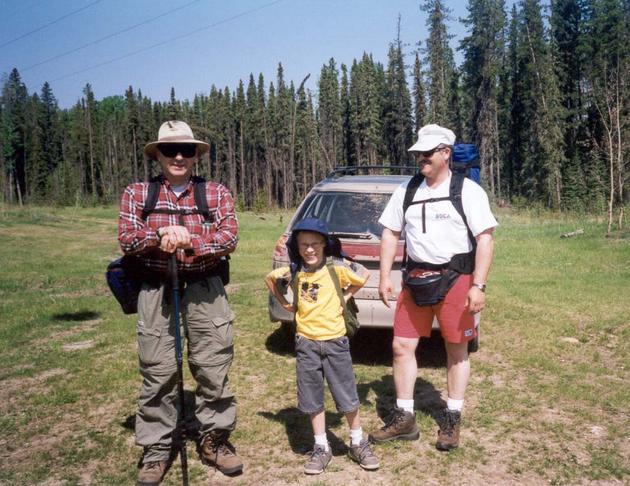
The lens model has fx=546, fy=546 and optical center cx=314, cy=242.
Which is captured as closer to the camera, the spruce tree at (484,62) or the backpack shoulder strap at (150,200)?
the backpack shoulder strap at (150,200)

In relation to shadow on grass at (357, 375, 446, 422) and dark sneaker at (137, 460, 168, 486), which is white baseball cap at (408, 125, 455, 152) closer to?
shadow on grass at (357, 375, 446, 422)

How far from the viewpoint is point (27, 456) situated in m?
3.82

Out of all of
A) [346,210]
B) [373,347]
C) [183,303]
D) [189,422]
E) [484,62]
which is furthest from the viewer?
[484,62]

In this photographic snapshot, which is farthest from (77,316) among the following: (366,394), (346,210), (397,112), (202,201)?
(397,112)

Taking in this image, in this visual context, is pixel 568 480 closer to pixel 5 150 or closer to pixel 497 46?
pixel 497 46

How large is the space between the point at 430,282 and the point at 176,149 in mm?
1861

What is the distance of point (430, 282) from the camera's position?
145 inches

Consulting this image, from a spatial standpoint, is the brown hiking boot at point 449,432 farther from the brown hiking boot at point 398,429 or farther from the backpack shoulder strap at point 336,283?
the backpack shoulder strap at point 336,283

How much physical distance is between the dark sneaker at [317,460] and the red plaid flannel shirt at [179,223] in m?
1.38

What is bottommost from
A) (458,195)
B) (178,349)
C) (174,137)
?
(178,349)

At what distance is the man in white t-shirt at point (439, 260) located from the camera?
11.8 feet

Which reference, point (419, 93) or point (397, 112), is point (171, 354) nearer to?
point (419, 93)

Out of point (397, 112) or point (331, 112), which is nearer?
point (397, 112)

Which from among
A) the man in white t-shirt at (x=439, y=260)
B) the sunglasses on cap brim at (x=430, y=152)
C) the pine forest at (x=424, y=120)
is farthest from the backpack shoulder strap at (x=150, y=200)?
the pine forest at (x=424, y=120)
